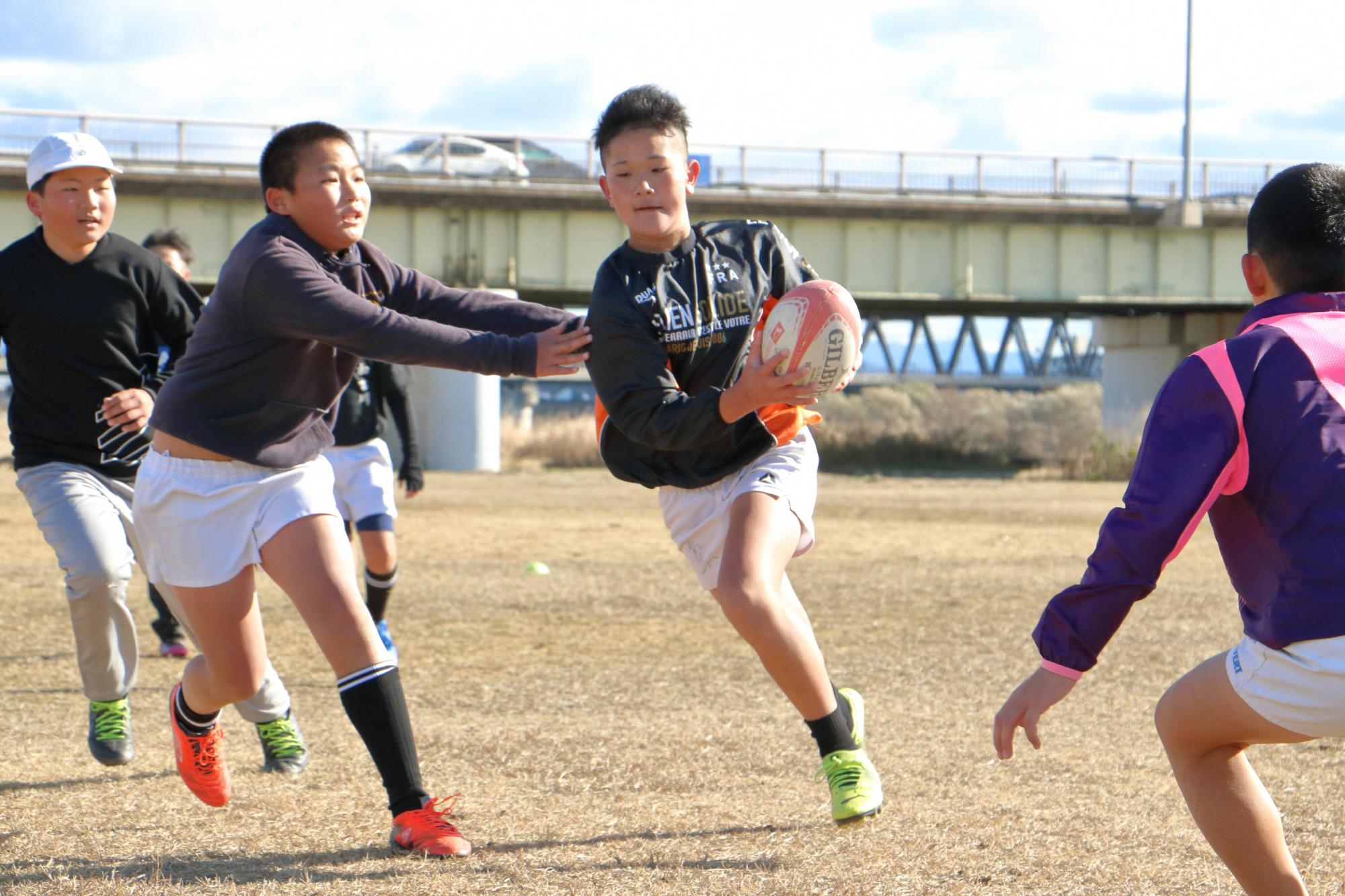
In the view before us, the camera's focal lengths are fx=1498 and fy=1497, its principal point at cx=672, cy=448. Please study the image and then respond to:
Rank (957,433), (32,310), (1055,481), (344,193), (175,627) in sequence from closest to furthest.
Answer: (344,193) → (32,310) → (175,627) → (1055,481) → (957,433)

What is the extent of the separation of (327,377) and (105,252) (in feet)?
6.11

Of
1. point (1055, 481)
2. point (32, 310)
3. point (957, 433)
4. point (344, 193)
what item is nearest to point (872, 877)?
point (344, 193)

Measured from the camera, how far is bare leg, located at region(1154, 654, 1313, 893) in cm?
310

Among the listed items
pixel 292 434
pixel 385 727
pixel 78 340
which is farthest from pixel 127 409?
pixel 385 727

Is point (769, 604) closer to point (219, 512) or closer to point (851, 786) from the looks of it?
point (851, 786)

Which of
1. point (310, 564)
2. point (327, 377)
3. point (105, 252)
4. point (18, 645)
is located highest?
point (105, 252)

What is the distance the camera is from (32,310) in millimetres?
5855

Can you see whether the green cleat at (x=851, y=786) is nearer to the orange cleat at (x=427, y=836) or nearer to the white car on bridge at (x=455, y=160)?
the orange cleat at (x=427, y=836)

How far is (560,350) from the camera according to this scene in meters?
4.51

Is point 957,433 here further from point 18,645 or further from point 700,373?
point 700,373

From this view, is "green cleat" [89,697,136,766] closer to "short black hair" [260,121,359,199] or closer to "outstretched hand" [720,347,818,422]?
"short black hair" [260,121,359,199]

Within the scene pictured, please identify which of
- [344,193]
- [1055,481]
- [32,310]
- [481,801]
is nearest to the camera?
[344,193]

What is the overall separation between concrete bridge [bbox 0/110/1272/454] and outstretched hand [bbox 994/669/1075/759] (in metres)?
28.0

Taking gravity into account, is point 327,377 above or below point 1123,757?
above
